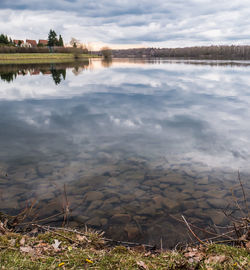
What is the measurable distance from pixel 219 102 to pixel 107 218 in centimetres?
1955

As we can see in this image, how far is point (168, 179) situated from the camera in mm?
8617

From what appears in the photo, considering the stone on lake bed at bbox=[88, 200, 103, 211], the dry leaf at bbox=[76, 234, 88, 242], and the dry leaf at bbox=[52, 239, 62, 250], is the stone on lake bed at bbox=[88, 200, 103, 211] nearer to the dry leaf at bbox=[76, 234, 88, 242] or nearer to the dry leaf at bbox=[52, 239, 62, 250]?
the dry leaf at bbox=[76, 234, 88, 242]

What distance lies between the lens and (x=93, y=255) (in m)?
4.57

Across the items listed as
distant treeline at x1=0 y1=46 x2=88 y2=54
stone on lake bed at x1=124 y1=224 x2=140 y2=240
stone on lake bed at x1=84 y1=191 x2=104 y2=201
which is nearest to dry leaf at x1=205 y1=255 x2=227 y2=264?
stone on lake bed at x1=124 y1=224 x2=140 y2=240

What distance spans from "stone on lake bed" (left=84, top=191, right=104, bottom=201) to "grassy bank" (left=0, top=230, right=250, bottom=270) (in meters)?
2.05

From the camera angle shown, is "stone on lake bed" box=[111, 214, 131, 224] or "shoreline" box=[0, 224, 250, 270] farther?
"stone on lake bed" box=[111, 214, 131, 224]

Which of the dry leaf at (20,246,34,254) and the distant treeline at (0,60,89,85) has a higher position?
the distant treeline at (0,60,89,85)

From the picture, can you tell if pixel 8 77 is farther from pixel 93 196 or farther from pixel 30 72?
pixel 93 196

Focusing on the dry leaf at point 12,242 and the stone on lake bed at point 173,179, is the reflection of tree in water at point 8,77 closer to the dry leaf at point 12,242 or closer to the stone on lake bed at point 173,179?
the stone on lake bed at point 173,179

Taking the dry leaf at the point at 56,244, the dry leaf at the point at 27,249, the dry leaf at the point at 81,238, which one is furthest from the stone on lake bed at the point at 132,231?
the dry leaf at the point at 27,249

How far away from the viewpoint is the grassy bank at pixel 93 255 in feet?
13.7

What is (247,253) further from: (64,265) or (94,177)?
(94,177)

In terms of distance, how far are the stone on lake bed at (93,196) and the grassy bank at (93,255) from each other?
205 centimetres

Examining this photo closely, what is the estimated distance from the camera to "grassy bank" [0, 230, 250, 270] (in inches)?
164
